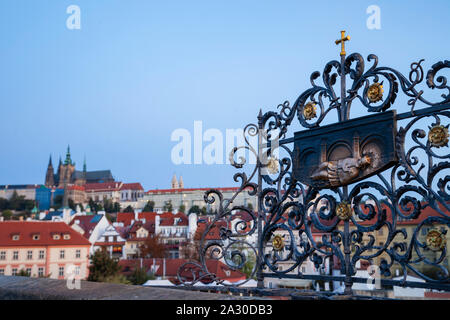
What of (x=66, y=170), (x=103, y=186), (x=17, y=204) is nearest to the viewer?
(x=17, y=204)

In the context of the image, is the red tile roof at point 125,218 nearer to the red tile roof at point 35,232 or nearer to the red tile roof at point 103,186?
the red tile roof at point 35,232

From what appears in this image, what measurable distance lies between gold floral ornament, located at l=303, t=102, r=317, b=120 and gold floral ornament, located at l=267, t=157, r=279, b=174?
1.82 feet

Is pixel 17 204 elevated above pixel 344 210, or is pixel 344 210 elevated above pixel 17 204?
pixel 17 204

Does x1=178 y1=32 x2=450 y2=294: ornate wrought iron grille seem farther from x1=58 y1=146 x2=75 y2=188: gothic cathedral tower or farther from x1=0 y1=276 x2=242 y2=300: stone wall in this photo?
x1=58 y1=146 x2=75 y2=188: gothic cathedral tower

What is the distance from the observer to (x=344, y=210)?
12.5ft

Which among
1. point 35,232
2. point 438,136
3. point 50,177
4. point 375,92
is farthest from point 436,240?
point 50,177

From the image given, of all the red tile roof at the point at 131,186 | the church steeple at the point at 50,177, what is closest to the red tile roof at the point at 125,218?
the red tile roof at the point at 131,186

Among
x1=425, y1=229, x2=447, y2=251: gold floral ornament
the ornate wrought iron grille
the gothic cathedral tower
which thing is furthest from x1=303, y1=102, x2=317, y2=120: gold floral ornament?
the gothic cathedral tower

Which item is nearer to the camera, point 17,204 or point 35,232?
point 35,232

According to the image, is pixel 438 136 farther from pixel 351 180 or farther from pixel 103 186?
pixel 103 186

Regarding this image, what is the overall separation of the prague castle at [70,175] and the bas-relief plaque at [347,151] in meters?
124

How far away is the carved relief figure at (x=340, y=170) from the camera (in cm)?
365

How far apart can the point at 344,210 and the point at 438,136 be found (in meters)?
0.94
